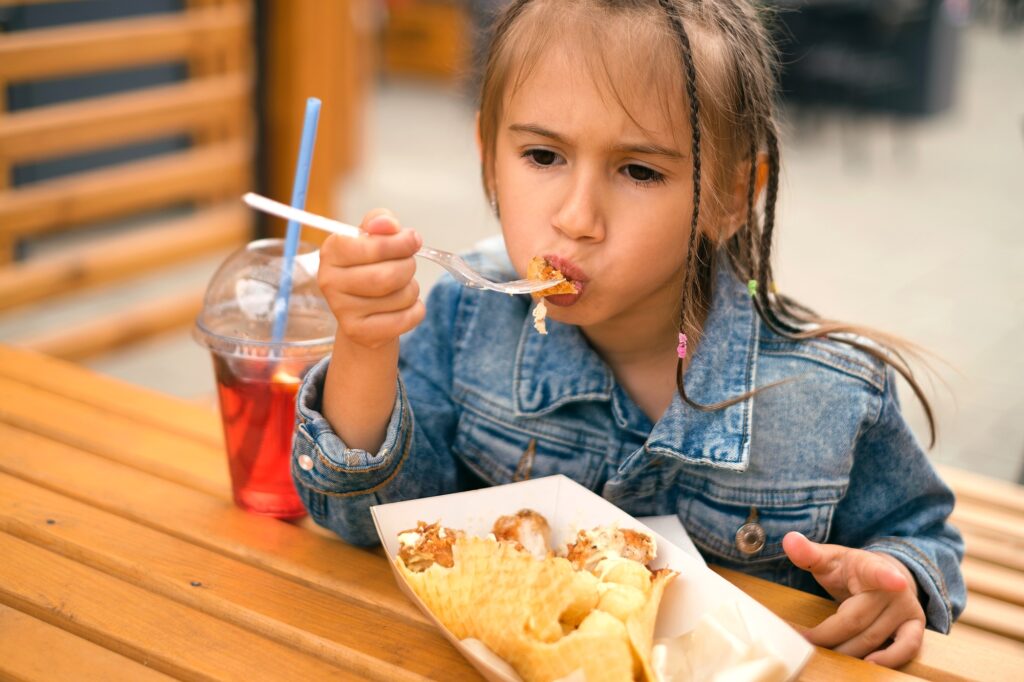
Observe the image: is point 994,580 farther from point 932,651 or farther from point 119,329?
point 119,329

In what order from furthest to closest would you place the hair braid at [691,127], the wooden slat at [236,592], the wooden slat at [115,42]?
1. the wooden slat at [115,42]
2. the hair braid at [691,127]
3. the wooden slat at [236,592]

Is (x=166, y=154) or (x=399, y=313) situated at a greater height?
(x=399, y=313)

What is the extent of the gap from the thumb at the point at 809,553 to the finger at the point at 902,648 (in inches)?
3.9

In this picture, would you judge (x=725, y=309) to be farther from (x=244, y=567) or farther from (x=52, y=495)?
(x=52, y=495)

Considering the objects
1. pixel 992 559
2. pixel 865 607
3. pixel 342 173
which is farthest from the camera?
pixel 342 173


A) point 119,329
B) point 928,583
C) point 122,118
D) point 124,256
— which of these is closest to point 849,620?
point 928,583

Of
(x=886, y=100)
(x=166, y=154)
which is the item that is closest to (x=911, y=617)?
(x=166, y=154)

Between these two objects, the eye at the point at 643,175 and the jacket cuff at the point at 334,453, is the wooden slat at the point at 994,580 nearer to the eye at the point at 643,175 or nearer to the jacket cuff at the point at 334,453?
the eye at the point at 643,175

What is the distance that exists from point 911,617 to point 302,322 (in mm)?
819

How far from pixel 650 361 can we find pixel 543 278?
30 cm

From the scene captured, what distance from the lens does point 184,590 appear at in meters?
1.20

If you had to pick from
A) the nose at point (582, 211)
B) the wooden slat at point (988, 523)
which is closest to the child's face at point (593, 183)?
the nose at point (582, 211)

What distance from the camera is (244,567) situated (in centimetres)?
127

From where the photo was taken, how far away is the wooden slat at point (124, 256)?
3.12 m
